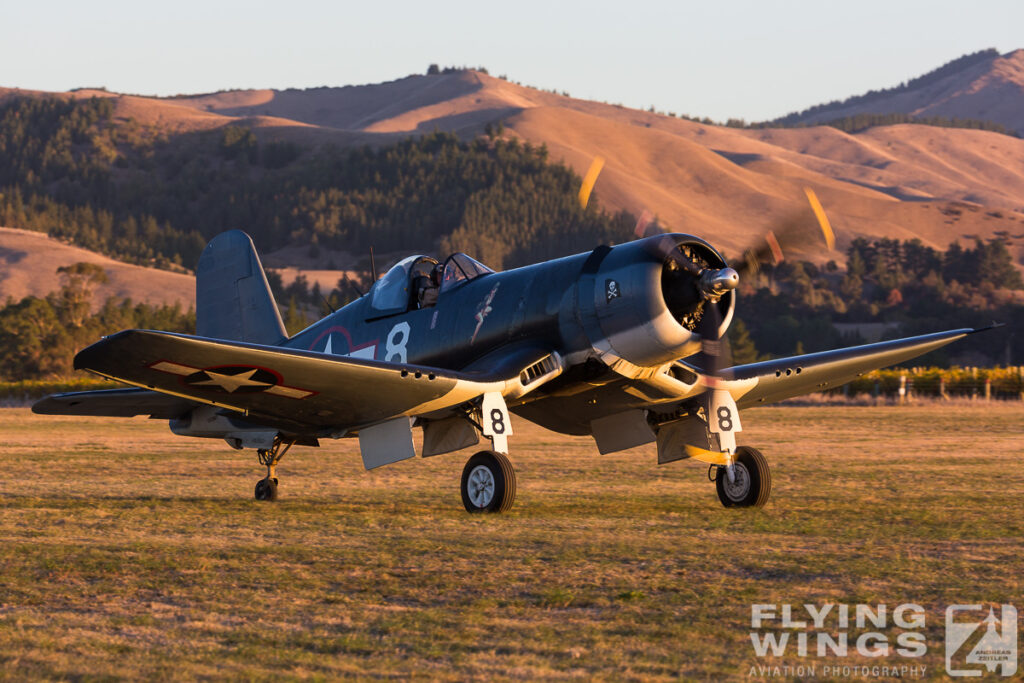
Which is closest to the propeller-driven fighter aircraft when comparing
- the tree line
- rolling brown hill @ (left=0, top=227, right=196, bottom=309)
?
the tree line

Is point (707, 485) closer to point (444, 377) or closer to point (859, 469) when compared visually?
point (859, 469)

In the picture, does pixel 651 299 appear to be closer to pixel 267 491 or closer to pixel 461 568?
pixel 461 568

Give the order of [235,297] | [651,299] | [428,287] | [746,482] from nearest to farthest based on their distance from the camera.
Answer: [651,299] → [746,482] → [428,287] → [235,297]

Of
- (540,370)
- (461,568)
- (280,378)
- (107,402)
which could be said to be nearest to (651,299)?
(540,370)

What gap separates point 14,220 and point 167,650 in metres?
192

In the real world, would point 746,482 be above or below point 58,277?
below

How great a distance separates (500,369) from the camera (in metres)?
11.7

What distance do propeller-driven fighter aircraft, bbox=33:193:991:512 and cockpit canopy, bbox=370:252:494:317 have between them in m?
0.02

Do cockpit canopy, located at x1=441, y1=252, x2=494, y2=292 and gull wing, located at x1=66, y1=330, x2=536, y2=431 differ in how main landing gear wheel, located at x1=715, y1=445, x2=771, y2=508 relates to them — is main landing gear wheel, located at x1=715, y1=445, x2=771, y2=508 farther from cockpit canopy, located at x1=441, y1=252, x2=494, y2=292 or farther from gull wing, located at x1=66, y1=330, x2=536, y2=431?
cockpit canopy, located at x1=441, y1=252, x2=494, y2=292

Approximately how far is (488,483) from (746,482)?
2731mm

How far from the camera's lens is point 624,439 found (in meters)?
13.2

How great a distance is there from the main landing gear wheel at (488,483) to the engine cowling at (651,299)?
1492mm

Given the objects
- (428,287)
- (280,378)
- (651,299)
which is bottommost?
(280,378)

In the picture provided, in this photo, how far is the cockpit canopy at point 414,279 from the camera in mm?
13172
